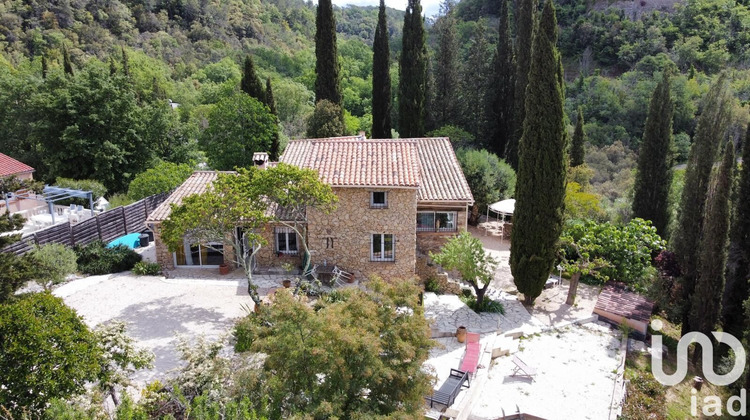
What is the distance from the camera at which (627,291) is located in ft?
69.6

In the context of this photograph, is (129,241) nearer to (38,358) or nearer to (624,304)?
(38,358)

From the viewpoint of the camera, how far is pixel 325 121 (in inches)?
1344

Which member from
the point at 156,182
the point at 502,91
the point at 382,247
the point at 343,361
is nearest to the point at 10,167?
the point at 156,182

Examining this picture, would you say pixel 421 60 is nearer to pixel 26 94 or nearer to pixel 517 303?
pixel 517 303

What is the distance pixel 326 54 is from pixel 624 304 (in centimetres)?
2556

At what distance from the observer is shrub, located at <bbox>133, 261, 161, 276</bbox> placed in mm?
20906

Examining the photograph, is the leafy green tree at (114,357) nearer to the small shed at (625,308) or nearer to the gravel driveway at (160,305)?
the gravel driveway at (160,305)

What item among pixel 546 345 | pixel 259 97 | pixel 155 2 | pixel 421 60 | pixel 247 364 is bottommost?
pixel 546 345

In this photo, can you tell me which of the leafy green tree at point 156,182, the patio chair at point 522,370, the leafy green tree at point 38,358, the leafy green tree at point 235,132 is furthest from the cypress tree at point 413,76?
the leafy green tree at point 38,358

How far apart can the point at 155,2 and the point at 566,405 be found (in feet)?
275

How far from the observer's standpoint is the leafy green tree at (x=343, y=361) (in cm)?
958

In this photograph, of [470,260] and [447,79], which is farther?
[447,79]

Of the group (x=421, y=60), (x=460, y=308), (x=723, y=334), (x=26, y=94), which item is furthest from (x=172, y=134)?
(x=723, y=334)

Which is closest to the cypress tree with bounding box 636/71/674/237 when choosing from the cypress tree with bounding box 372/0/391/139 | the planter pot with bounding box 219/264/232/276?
the cypress tree with bounding box 372/0/391/139
